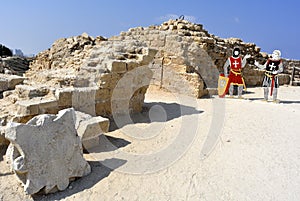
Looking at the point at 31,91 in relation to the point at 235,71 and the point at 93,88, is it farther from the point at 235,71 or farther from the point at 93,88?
the point at 235,71

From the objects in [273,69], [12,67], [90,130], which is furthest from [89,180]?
[12,67]

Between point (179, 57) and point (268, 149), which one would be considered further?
point (179, 57)

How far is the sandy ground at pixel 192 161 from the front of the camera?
3342 millimetres

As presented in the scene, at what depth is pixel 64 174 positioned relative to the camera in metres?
3.45

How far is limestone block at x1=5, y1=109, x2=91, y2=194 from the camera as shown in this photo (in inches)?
125

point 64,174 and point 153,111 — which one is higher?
point 153,111

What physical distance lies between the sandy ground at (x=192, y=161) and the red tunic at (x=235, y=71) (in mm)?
2647

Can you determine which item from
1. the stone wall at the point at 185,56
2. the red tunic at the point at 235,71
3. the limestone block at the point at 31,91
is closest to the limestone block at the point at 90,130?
the limestone block at the point at 31,91

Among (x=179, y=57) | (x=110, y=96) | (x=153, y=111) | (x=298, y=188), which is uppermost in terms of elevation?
(x=179, y=57)

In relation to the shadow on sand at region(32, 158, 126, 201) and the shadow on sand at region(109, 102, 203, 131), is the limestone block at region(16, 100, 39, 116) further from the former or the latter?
the shadow on sand at region(109, 102, 203, 131)

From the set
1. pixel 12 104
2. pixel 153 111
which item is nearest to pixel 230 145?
pixel 153 111

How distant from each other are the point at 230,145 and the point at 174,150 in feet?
3.80

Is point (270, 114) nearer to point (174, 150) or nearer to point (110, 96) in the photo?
point (174, 150)

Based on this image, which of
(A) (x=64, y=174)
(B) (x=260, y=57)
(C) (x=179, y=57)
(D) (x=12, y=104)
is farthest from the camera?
(B) (x=260, y=57)
